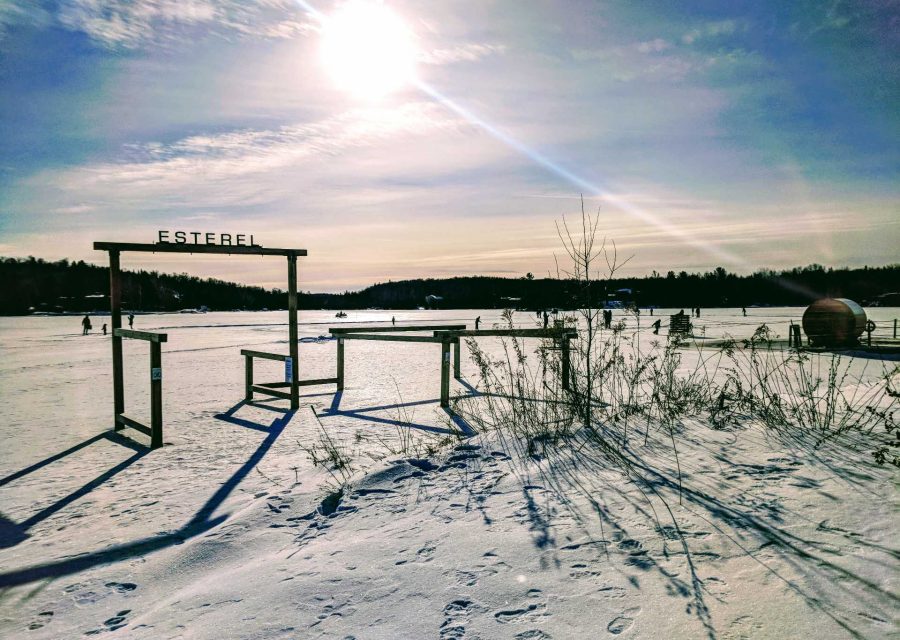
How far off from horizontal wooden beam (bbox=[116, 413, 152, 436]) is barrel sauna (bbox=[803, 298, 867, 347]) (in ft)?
64.2

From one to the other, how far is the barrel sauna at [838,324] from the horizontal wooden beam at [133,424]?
770 inches

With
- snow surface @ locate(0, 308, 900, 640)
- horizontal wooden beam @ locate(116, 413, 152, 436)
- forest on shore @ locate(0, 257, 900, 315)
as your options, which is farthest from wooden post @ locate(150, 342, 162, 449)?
forest on shore @ locate(0, 257, 900, 315)

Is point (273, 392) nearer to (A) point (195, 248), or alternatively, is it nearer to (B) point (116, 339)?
(B) point (116, 339)

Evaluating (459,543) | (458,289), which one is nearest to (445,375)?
(459,543)

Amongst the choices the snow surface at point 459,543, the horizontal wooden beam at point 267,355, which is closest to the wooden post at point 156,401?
the snow surface at point 459,543

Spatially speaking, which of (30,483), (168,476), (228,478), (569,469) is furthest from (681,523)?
(30,483)

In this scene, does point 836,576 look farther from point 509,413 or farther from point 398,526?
point 509,413

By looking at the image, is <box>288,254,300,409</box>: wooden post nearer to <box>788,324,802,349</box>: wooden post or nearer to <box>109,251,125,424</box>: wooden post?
<box>109,251,125,424</box>: wooden post

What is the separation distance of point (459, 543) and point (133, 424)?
5.81m

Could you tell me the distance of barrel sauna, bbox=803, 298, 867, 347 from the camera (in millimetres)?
18156

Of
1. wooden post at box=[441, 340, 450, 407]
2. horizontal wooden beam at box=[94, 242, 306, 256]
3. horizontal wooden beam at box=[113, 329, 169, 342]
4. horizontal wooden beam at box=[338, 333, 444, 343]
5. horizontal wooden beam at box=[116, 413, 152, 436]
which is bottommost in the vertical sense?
horizontal wooden beam at box=[116, 413, 152, 436]

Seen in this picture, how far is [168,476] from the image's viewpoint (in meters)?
5.55

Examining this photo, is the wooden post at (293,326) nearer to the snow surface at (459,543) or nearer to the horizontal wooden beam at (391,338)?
the horizontal wooden beam at (391,338)

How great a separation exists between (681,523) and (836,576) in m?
0.87
